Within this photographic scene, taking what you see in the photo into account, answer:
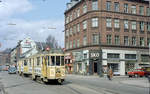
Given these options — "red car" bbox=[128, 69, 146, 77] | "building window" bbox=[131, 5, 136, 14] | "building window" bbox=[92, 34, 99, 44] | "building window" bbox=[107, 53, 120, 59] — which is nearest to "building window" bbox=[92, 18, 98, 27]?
"building window" bbox=[92, 34, 99, 44]

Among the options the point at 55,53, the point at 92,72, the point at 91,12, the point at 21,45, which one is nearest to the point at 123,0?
the point at 91,12

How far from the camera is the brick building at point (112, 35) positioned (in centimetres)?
5209

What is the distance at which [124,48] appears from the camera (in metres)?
54.2

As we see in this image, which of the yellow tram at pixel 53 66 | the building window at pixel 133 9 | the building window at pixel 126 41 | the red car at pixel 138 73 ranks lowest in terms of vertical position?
the red car at pixel 138 73

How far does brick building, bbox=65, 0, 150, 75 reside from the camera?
52.1 meters

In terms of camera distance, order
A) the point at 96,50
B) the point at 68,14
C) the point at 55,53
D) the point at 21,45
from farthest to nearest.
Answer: the point at 21,45 → the point at 68,14 → the point at 96,50 → the point at 55,53

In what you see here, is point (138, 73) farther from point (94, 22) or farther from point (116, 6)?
point (116, 6)

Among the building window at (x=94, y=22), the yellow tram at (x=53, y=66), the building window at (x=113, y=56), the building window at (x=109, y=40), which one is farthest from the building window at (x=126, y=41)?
the yellow tram at (x=53, y=66)

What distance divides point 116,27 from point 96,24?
4.54 m

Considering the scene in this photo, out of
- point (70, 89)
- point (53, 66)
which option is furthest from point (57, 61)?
point (70, 89)

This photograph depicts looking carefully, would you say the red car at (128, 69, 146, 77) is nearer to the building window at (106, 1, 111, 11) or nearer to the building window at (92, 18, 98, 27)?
the building window at (92, 18, 98, 27)

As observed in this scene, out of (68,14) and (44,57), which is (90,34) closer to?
(68,14)

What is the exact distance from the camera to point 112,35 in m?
53.2

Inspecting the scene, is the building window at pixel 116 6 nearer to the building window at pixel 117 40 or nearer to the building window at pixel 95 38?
the building window at pixel 117 40
